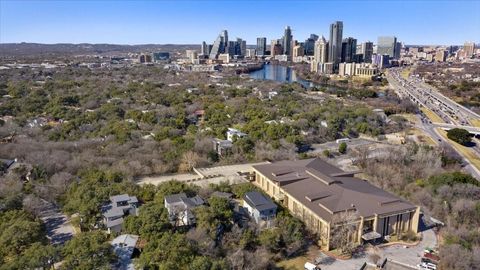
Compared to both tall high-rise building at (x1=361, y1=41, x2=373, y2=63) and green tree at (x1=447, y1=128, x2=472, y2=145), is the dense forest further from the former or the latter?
tall high-rise building at (x1=361, y1=41, x2=373, y2=63)

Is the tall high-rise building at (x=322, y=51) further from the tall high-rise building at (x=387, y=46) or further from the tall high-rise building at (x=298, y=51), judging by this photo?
the tall high-rise building at (x=387, y=46)

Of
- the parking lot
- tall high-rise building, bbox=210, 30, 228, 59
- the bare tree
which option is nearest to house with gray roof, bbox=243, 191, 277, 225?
the parking lot

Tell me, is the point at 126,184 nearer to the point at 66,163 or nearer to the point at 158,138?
the point at 66,163

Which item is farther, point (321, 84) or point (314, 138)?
point (321, 84)

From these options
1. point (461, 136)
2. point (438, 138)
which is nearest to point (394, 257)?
point (461, 136)

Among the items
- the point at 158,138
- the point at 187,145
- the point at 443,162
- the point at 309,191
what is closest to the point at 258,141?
the point at 187,145

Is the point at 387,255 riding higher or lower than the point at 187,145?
lower

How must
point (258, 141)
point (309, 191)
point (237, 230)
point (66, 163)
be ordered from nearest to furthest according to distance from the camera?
point (237, 230), point (309, 191), point (66, 163), point (258, 141)

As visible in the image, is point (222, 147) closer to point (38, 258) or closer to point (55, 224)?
point (55, 224)
